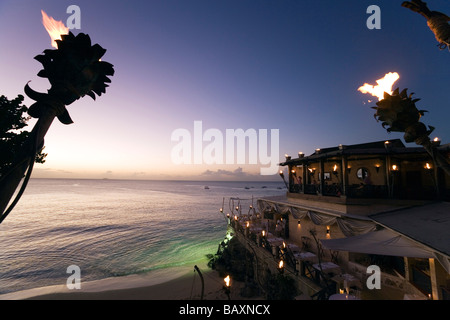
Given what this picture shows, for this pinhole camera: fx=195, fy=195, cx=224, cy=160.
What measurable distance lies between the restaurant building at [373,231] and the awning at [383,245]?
0.03 meters

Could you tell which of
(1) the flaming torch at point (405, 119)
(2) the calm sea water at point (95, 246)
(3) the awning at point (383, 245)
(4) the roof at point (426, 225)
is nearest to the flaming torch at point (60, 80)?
(1) the flaming torch at point (405, 119)

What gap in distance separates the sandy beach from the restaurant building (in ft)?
15.3

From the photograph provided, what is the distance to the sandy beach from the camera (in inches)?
638

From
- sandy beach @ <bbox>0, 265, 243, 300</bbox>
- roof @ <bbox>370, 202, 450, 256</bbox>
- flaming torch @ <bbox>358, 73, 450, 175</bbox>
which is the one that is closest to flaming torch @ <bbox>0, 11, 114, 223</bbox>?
flaming torch @ <bbox>358, 73, 450, 175</bbox>

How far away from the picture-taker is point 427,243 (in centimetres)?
594

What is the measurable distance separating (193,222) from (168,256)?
20613 millimetres

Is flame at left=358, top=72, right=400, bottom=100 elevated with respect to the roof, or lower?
elevated

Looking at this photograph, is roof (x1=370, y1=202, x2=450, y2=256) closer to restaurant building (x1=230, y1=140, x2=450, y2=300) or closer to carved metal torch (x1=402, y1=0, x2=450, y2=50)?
restaurant building (x1=230, y1=140, x2=450, y2=300)

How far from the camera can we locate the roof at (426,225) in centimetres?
598

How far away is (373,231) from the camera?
9344 mm

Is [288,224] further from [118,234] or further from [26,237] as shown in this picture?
[26,237]

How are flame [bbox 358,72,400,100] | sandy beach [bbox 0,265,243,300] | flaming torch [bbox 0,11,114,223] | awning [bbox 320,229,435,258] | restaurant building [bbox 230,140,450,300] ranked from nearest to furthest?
flaming torch [bbox 0,11,114,223], flame [bbox 358,72,400,100], awning [bbox 320,229,435,258], restaurant building [bbox 230,140,450,300], sandy beach [bbox 0,265,243,300]

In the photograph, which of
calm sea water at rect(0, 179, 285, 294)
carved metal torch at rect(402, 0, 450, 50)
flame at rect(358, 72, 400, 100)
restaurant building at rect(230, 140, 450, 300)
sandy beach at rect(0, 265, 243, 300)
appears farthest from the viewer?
calm sea water at rect(0, 179, 285, 294)
